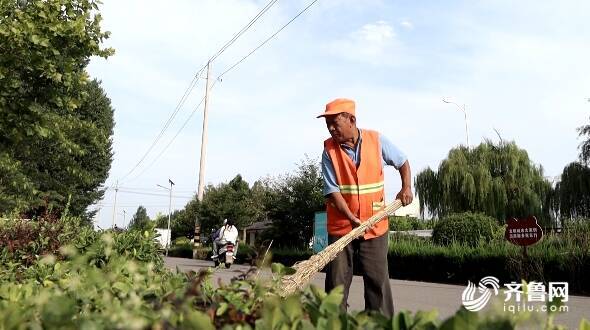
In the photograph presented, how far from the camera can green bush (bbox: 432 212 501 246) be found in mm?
17406

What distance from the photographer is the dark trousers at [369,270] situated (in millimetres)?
3762

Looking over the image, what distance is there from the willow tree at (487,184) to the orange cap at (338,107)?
2558cm

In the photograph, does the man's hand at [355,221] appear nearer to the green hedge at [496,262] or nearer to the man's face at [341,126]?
the man's face at [341,126]

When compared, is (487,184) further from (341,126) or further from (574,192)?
(341,126)

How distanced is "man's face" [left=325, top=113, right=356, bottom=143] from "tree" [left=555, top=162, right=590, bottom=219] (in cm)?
2454

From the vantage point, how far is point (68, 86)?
833 cm

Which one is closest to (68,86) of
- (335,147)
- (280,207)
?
(335,147)

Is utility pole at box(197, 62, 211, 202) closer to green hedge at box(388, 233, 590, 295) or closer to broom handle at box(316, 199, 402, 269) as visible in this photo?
green hedge at box(388, 233, 590, 295)

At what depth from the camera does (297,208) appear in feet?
80.1

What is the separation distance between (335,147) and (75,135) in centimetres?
764

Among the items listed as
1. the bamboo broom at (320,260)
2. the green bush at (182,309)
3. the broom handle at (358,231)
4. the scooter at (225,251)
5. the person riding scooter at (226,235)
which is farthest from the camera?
the person riding scooter at (226,235)

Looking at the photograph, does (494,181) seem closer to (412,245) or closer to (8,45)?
(412,245)

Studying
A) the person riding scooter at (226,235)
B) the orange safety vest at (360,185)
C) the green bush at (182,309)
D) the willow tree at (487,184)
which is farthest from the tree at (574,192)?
the green bush at (182,309)

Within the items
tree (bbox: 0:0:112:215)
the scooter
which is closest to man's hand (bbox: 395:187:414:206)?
tree (bbox: 0:0:112:215)
